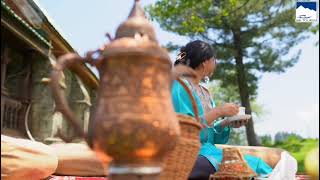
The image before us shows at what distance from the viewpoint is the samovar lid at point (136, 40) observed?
4.05 feet

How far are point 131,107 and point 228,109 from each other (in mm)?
1225

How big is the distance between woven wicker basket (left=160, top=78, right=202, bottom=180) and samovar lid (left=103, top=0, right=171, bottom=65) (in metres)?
0.42

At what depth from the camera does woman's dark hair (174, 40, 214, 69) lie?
2660 mm

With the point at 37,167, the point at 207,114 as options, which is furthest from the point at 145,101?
the point at 37,167

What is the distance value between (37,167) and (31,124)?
7574 mm

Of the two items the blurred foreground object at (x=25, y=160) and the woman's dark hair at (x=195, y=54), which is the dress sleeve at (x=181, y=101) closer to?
the woman's dark hair at (x=195, y=54)

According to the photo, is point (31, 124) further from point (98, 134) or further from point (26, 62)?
point (98, 134)

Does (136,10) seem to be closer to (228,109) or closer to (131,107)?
(131,107)

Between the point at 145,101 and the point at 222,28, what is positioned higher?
the point at 222,28

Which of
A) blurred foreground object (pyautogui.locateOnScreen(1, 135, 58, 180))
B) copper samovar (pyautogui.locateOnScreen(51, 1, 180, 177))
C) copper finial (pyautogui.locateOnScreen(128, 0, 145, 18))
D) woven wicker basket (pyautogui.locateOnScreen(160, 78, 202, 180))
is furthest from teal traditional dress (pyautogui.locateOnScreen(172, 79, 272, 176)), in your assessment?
blurred foreground object (pyautogui.locateOnScreen(1, 135, 58, 180))

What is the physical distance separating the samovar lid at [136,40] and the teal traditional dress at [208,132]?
82 centimetres

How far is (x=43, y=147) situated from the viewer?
316cm

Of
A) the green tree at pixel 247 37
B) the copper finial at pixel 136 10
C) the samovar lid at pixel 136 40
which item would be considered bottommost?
the samovar lid at pixel 136 40

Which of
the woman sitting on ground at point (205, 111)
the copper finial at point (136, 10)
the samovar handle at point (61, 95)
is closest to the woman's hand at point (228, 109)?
the woman sitting on ground at point (205, 111)
